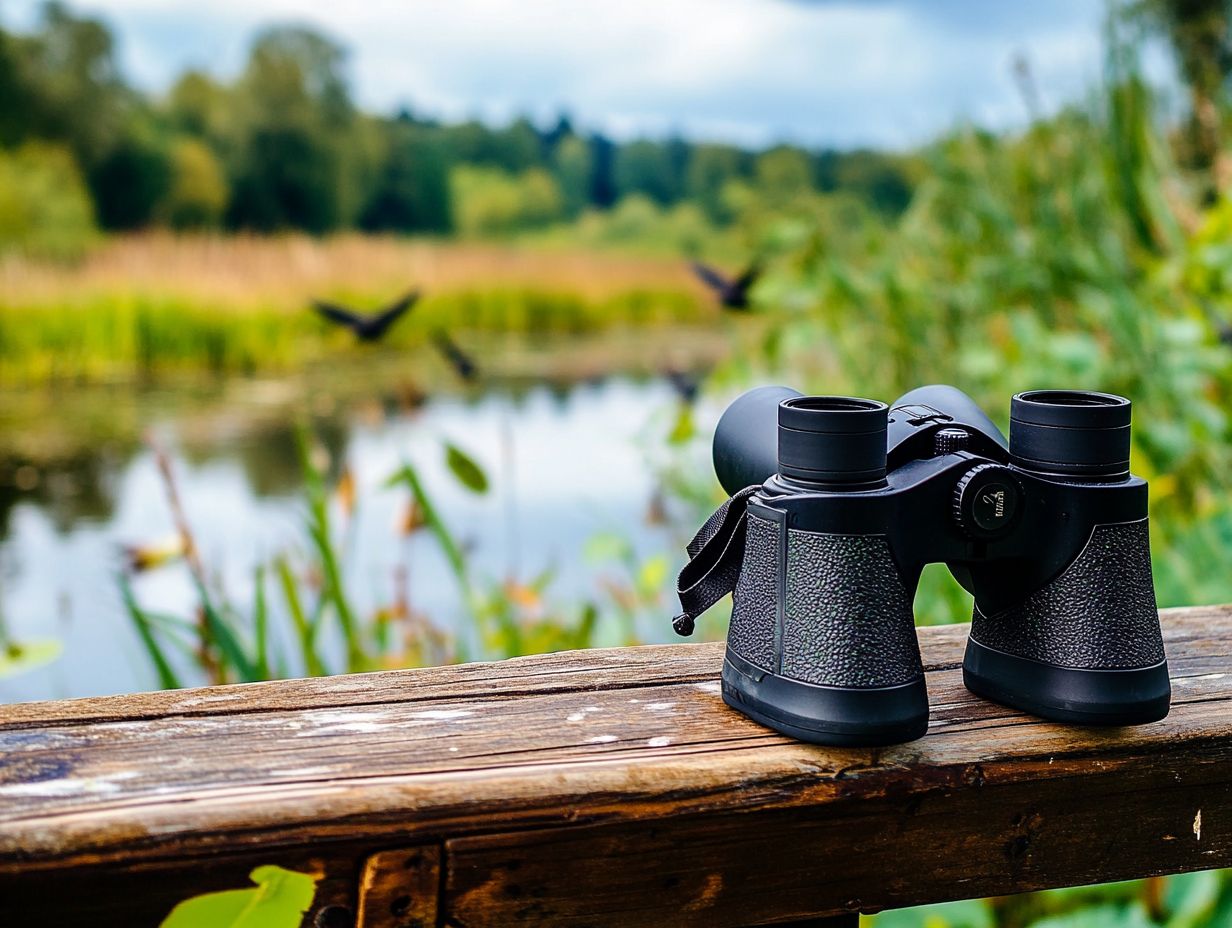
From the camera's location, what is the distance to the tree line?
12250 millimetres

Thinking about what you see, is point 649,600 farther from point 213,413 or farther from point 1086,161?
point 213,413

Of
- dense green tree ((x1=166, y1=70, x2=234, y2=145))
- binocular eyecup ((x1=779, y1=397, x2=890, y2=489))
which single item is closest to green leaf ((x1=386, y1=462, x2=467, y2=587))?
binocular eyecup ((x1=779, y1=397, x2=890, y2=489))

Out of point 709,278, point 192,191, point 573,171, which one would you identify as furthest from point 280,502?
point 192,191

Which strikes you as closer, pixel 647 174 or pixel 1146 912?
pixel 1146 912

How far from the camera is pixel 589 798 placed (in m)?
0.50

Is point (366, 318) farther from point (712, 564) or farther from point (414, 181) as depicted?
point (414, 181)

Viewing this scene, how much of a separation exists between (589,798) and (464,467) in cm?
79

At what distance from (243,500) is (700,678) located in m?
3.78

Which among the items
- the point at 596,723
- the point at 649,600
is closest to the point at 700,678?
the point at 596,723

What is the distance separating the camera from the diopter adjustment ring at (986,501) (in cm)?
57

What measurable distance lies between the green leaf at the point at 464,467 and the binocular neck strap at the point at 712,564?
62cm

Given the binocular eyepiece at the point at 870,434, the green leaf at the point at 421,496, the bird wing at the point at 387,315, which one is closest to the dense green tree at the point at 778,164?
the bird wing at the point at 387,315

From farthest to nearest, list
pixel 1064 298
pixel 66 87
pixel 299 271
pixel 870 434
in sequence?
pixel 66 87 → pixel 299 271 → pixel 1064 298 → pixel 870 434

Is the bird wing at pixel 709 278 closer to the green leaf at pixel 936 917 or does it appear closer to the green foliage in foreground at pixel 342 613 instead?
the green foliage in foreground at pixel 342 613
